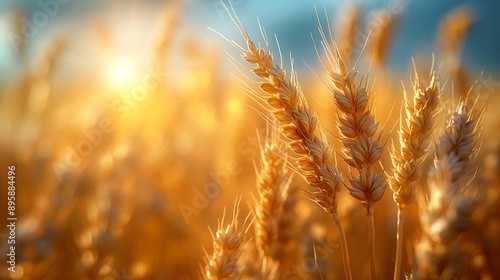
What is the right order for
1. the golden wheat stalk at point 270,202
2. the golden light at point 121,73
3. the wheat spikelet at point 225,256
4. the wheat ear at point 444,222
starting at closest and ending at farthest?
1. the wheat ear at point 444,222
2. the wheat spikelet at point 225,256
3. the golden wheat stalk at point 270,202
4. the golden light at point 121,73

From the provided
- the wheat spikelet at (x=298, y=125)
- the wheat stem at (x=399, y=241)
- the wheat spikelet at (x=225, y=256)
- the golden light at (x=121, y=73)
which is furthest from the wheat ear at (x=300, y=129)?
the golden light at (x=121, y=73)

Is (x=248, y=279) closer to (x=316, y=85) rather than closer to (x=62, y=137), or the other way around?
(x=316, y=85)

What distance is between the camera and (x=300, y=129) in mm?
1163

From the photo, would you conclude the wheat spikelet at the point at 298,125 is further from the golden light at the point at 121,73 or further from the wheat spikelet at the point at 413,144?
the golden light at the point at 121,73

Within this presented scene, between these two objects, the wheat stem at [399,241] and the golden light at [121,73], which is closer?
the wheat stem at [399,241]

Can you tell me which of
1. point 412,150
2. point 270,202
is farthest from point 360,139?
point 270,202

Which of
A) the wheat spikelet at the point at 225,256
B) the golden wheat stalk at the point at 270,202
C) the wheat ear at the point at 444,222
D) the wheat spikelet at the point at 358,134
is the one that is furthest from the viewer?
the golden wheat stalk at the point at 270,202

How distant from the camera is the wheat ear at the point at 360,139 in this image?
3.71ft

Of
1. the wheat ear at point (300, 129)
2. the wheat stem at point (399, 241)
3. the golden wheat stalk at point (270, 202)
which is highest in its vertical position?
the wheat ear at point (300, 129)

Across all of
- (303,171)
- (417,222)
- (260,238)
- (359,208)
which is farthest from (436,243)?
(417,222)

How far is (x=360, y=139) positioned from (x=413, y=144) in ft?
0.48

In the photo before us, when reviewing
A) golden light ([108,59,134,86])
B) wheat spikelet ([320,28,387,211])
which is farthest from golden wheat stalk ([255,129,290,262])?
golden light ([108,59,134,86])

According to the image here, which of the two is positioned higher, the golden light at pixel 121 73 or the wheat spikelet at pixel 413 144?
the golden light at pixel 121 73

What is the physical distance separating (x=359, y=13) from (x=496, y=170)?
155 centimetres
